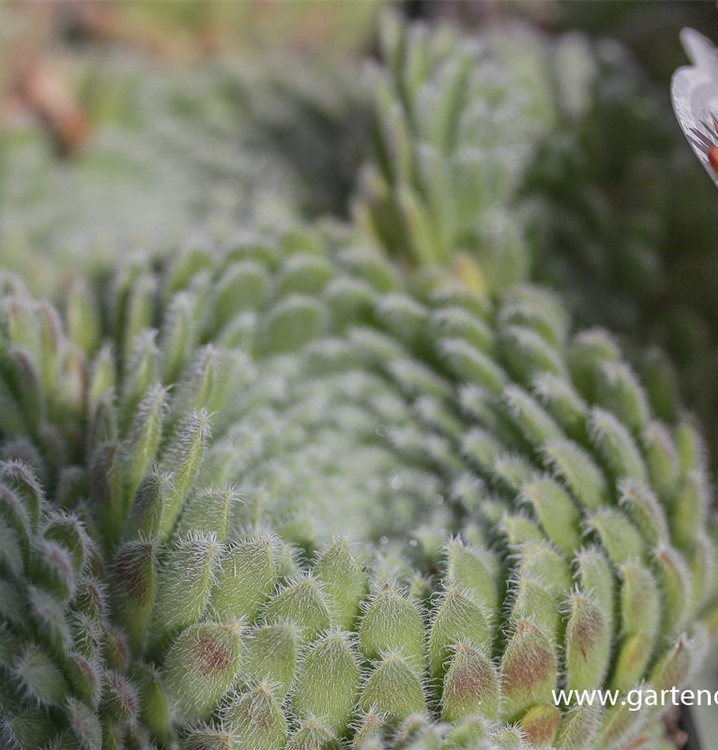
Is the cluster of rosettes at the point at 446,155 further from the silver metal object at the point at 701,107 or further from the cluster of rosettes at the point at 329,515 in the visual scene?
the silver metal object at the point at 701,107

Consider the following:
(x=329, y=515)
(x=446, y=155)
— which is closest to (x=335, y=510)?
(x=329, y=515)

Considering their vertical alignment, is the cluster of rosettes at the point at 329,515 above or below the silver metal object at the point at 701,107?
below

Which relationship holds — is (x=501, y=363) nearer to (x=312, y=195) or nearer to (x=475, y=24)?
(x=312, y=195)

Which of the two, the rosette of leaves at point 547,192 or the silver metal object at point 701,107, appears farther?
the rosette of leaves at point 547,192

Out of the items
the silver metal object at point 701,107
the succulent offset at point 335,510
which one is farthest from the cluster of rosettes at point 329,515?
the silver metal object at point 701,107

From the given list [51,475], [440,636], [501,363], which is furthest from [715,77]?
[51,475]

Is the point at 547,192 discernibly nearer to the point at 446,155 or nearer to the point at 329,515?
the point at 446,155

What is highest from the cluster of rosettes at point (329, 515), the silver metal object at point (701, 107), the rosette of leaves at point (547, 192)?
the silver metal object at point (701, 107)
